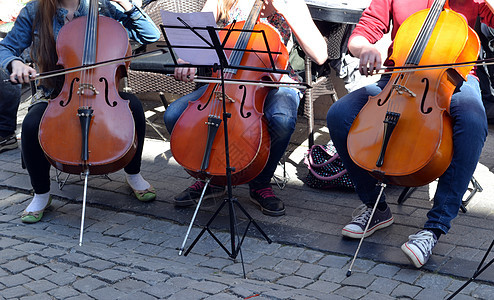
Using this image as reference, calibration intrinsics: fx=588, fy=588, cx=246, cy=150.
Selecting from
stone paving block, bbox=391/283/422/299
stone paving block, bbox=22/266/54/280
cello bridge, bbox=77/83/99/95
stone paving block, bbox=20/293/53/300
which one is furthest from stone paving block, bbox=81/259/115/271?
stone paving block, bbox=391/283/422/299

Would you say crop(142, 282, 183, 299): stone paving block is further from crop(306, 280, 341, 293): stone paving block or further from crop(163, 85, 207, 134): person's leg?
crop(163, 85, 207, 134): person's leg

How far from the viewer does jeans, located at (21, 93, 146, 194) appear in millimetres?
2895

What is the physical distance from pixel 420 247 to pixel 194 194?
49.5 inches

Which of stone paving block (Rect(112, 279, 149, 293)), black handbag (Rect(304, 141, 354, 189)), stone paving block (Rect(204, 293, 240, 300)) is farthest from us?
black handbag (Rect(304, 141, 354, 189))

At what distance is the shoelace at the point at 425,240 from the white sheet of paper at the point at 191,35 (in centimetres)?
109

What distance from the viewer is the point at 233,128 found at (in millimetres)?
2609

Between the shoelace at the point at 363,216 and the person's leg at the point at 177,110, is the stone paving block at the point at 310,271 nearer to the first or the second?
the shoelace at the point at 363,216

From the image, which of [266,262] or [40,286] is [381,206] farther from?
[40,286]

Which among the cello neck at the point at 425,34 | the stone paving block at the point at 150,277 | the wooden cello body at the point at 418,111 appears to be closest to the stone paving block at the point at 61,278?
the stone paving block at the point at 150,277

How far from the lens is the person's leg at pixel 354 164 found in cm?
261

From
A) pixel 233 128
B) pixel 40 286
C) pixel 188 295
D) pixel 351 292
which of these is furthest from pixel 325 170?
pixel 40 286

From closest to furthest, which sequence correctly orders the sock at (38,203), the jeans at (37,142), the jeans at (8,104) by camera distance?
1. the jeans at (37,142)
2. the sock at (38,203)
3. the jeans at (8,104)

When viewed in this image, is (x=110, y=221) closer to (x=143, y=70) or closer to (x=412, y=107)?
(x=143, y=70)

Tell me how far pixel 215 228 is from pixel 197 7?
1800 millimetres
